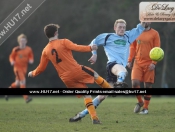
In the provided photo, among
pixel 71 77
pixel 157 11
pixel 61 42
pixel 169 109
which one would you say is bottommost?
pixel 169 109

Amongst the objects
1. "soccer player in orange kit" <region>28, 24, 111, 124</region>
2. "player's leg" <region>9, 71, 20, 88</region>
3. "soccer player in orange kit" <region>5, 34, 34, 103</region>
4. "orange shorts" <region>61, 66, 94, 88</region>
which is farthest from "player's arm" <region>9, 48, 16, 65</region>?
"orange shorts" <region>61, 66, 94, 88</region>

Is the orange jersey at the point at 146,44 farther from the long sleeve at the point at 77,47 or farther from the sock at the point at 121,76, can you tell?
the long sleeve at the point at 77,47

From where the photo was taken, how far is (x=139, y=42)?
36.2 feet

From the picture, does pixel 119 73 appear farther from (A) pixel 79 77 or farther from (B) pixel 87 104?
(B) pixel 87 104

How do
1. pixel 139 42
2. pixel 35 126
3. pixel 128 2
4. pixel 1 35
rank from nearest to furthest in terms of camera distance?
pixel 35 126 → pixel 139 42 → pixel 1 35 → pixel 128 2

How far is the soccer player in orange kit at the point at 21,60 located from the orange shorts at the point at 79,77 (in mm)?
6314

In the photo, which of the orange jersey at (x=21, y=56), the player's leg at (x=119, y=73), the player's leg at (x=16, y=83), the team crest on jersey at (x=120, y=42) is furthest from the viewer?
the orange jersey at (x=21, y=56)

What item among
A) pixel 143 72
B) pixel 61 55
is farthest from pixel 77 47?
pixel 143 72

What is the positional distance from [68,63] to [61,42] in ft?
1.22

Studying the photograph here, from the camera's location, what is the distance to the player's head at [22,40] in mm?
14609

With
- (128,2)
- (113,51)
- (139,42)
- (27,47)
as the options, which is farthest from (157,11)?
(27,47)

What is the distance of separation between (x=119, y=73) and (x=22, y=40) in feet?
20.4

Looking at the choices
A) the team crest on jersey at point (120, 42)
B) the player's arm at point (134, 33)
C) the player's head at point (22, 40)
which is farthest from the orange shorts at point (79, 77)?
the player's head at point (22, 40)

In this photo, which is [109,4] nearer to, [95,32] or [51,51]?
[95,32]
